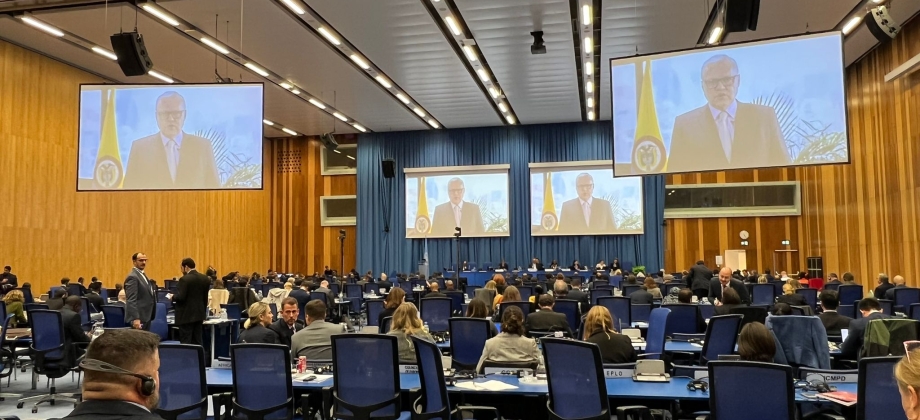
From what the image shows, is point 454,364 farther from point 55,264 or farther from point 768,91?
point 55,264

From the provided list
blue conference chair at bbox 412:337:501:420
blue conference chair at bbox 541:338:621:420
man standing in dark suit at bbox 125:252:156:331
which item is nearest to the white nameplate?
blue conference chair at bbox 541:338:621:420

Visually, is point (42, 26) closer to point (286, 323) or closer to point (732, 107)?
point (286, 323)

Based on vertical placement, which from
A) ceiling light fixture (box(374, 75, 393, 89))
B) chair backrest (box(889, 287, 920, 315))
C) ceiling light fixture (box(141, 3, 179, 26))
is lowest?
chair backrest (box(889, 287, 920, 315))

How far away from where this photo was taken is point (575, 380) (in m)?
3.56

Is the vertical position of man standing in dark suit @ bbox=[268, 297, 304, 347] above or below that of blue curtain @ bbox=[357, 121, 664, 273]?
below

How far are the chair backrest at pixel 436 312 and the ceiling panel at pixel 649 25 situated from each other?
6.53 m

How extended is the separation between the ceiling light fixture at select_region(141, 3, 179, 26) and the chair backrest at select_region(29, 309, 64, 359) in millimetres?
6350

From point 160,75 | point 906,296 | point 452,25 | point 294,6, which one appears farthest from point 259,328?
point 160,75

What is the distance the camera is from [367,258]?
78.1 feet

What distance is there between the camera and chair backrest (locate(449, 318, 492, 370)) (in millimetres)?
5820

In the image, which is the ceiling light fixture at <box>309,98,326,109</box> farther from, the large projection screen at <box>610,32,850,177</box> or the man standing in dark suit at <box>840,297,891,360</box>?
the man standing in dark suit at <box>840,297,891,360</box>

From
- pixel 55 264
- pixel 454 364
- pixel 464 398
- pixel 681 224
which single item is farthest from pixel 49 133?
pixel 681 224

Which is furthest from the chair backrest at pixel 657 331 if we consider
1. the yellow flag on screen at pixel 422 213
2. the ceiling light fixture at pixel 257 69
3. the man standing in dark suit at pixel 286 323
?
the yellow flag on screen at pixel 422 213

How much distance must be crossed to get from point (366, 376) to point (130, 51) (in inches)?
323
